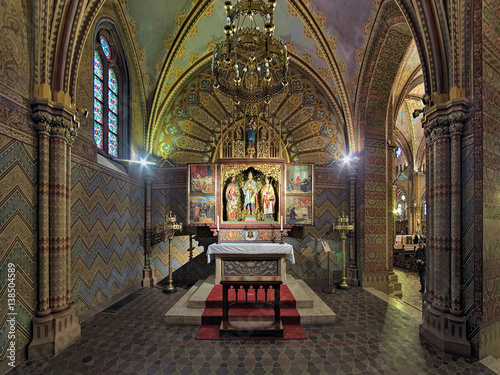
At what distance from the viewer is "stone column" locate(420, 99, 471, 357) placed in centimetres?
516

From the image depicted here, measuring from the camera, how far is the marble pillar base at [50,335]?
4.95 meters

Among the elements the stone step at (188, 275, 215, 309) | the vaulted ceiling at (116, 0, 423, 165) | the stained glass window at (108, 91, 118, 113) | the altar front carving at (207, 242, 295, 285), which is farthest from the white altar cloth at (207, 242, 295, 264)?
the stained glass window at (108, 91, 118, 113)

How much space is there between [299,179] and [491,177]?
18.0 ft

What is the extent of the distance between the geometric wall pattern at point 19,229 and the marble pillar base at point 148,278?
193 inches

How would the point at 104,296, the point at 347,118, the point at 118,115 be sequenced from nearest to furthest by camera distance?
the point at 104,296 → the point at 118,115 → the point at 347,118

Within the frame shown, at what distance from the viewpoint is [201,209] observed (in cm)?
973

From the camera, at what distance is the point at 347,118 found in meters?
10.5

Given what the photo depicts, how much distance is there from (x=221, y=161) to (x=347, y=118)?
17.6ft

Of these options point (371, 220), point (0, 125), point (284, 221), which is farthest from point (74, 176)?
point (371, 220)

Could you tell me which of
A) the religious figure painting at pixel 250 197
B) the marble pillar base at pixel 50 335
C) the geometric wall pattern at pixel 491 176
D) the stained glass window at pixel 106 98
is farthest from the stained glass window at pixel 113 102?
the geometric wall pattern at pixel 491 176

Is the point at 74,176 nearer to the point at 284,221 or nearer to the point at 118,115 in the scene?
the point at 118,115

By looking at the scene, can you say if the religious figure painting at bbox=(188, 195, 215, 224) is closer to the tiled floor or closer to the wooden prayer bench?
the tiled floor

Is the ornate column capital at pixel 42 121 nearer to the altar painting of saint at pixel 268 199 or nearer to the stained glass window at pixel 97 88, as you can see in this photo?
the stained glass window at pixel 97 88

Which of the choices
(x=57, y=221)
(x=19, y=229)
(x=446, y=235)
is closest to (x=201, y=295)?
(x=57, y=221)
